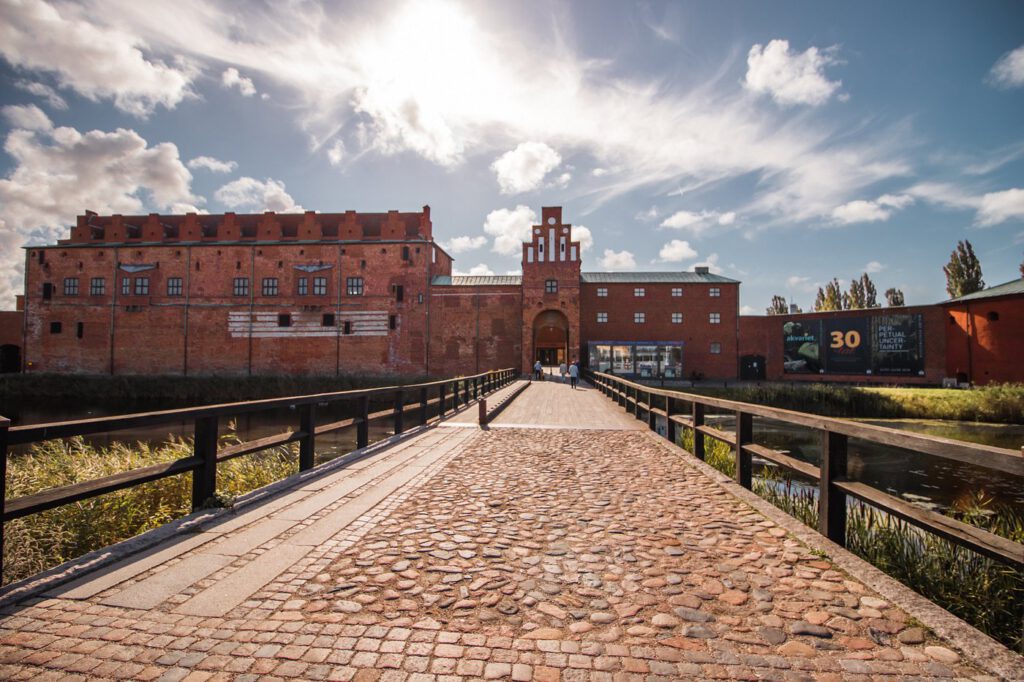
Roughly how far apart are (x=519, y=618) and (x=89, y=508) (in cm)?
578

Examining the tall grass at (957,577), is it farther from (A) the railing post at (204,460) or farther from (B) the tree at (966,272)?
(B) the tree at (966,272)

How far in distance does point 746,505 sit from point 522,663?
11.0 feet

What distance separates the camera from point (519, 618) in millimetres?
2461

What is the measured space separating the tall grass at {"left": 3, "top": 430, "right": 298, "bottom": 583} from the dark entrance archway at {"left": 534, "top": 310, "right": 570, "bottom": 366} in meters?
28.5

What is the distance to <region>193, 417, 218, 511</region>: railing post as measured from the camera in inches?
166

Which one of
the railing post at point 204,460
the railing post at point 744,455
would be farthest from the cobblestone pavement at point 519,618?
the railing post at point 204,460

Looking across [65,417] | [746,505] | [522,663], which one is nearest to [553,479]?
[746,505]

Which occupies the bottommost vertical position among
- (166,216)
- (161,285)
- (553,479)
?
(553,479)

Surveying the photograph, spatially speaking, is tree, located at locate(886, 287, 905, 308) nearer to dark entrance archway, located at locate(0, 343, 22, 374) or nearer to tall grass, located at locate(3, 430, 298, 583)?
tall grass, located at locate(3, 430, 298, 583)

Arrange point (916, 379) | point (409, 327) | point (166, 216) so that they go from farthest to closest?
point (166, 216) < point (409, 327) < point (916, 379)

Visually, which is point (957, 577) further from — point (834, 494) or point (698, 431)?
point (698, 431)

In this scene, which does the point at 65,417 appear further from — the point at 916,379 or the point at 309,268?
the point at 916,379

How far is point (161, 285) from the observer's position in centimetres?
3569

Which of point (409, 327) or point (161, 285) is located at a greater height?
point (161, 285)
